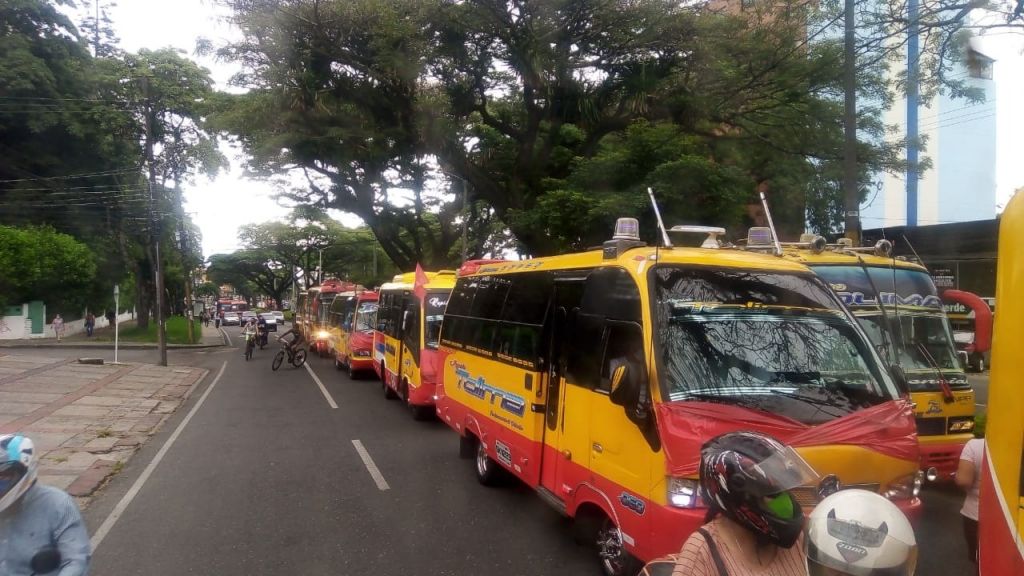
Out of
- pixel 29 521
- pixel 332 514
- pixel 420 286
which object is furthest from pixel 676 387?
pixel 420 286

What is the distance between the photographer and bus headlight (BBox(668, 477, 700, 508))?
4.09m

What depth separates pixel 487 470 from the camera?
7871 millimetres

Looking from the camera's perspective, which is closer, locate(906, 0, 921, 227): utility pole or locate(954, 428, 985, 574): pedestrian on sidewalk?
locate(954, 428, 985, 574): pedestrian on sidewalk

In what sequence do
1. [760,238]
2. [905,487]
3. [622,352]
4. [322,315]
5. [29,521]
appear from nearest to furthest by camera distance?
[29,521] → [905,487] → [622,352] → [760,238] → [322,315]

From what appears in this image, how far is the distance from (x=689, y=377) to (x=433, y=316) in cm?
853

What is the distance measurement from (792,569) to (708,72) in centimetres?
1600

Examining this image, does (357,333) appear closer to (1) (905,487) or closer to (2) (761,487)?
(1) (905,487)

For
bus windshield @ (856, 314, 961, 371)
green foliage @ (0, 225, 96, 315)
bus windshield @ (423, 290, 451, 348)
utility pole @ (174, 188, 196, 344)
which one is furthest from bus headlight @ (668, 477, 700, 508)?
utility pole @ (174, 188, 196, 344)

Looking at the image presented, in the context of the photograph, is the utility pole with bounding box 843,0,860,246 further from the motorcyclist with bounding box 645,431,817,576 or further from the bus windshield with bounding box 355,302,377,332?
the bus windshield with bounding box 355,302,377,332

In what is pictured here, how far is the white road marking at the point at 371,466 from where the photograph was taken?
8062mm

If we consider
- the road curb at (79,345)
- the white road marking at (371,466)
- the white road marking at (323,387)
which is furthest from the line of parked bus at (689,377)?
the road curb at (79,345)

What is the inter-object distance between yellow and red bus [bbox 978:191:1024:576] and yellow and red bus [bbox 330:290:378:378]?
1536 centimetres

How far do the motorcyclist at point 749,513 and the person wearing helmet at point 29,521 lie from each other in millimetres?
2547

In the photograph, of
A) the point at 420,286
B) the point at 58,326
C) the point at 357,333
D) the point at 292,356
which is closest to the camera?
the point at 420,286
